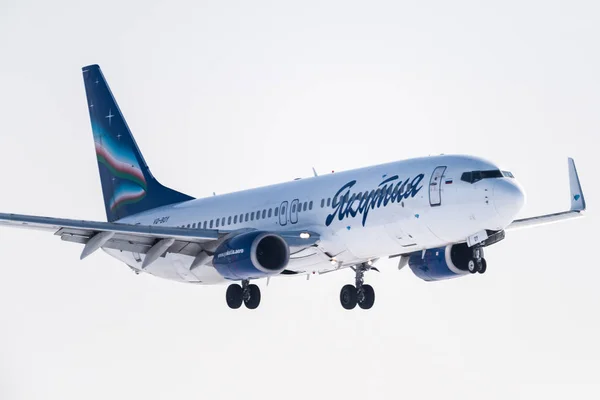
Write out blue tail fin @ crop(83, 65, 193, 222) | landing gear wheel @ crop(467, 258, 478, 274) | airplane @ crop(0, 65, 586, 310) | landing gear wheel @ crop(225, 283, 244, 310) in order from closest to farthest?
1. airplane @ crop(0, 65, 586, 310)
2. landing gear wheel @ crop(467, 258, 478, 274)
3. landing gear wheel @ crop(225, 283, 244, 310)
4. blue tail fin @ crop(83, 65, 193, 222)

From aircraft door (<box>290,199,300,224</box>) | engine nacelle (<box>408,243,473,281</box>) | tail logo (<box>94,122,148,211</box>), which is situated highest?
tail logo (<box>94,122,148,211</box>)

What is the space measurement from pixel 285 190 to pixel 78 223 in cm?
932

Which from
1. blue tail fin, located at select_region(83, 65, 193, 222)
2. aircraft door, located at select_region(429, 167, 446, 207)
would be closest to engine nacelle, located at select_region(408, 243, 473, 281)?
aircraft door, located at select_region(429, 167, 446, 207)

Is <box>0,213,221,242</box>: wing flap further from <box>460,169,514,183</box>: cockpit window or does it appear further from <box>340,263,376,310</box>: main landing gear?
<box>460,169,514,183</box>: cockpit window

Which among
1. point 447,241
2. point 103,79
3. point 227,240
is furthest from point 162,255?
point 103,79

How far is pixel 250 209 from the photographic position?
→ 58.2 m

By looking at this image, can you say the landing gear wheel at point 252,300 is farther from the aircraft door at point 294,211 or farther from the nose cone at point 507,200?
the nose cone at point 507,200

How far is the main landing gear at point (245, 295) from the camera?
56812 millimetres

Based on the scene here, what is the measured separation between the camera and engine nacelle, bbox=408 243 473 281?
55875 mm

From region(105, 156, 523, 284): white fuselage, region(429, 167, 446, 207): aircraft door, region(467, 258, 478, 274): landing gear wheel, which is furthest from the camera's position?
region(467, 258, 478, 274): landing gear wheel

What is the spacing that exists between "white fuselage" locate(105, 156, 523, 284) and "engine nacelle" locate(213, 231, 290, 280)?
→ 172 centimetres

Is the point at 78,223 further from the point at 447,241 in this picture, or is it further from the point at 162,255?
the point at 447,241

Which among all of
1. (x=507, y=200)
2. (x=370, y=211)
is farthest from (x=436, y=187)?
(x=370, y=211)

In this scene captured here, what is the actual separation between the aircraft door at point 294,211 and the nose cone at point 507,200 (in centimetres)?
945
